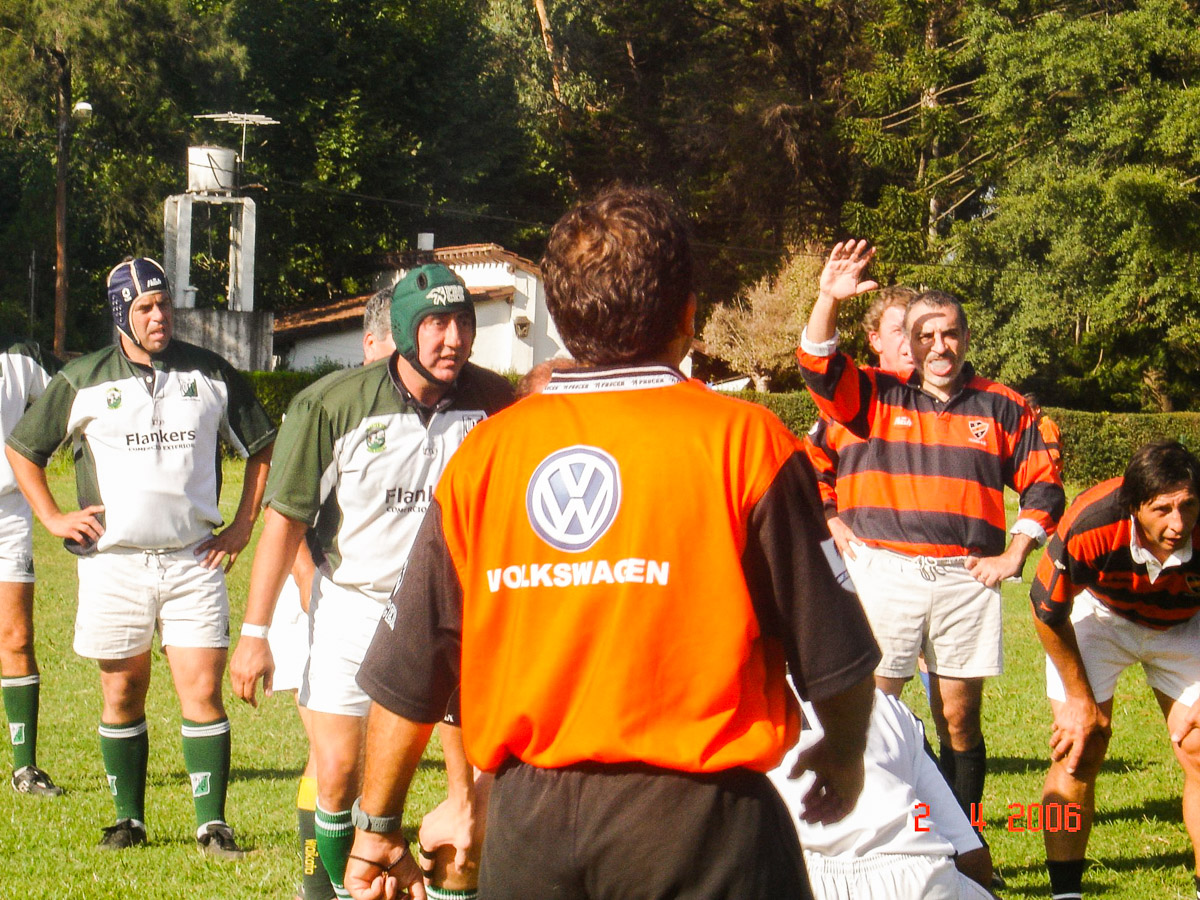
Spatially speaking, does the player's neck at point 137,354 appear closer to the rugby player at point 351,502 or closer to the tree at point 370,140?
the rugby player at point 351,502

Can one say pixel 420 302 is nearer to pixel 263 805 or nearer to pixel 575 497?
pixel 575 497

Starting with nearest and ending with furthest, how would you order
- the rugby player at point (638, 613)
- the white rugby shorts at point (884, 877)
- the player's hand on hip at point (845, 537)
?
the rugby player at point (638, 613) → the white rugby shorts at point (884, 877) → the player's hand on hip at point (845, 537)

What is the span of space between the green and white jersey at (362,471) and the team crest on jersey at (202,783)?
5.51 feet

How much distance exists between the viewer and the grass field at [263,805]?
211 inches

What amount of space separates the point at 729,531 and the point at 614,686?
32 centimetres

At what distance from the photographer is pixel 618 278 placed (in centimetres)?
232

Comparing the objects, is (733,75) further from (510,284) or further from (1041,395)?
(1041,395)

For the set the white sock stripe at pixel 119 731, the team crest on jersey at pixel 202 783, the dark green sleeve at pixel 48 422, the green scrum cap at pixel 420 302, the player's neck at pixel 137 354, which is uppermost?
the green scrum cap at pixel 420 302

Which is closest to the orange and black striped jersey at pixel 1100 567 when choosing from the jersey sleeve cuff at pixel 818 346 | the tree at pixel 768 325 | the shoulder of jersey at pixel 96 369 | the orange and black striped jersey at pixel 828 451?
→ the jersey sleeve cuff at pixel 818 346

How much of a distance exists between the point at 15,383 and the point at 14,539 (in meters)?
0.79

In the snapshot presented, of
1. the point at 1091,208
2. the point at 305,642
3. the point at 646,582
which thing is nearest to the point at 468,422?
the point at 305,642

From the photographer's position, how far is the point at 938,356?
5.71m

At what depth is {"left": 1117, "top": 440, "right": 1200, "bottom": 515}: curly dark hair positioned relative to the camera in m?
4.56

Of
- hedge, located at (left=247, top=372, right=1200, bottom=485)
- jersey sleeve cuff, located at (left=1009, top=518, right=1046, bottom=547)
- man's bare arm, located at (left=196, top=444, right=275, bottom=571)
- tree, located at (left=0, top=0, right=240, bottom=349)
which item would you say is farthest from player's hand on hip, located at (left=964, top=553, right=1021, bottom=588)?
tree, located at (left=0, top=0, right=240, bottom=349)
